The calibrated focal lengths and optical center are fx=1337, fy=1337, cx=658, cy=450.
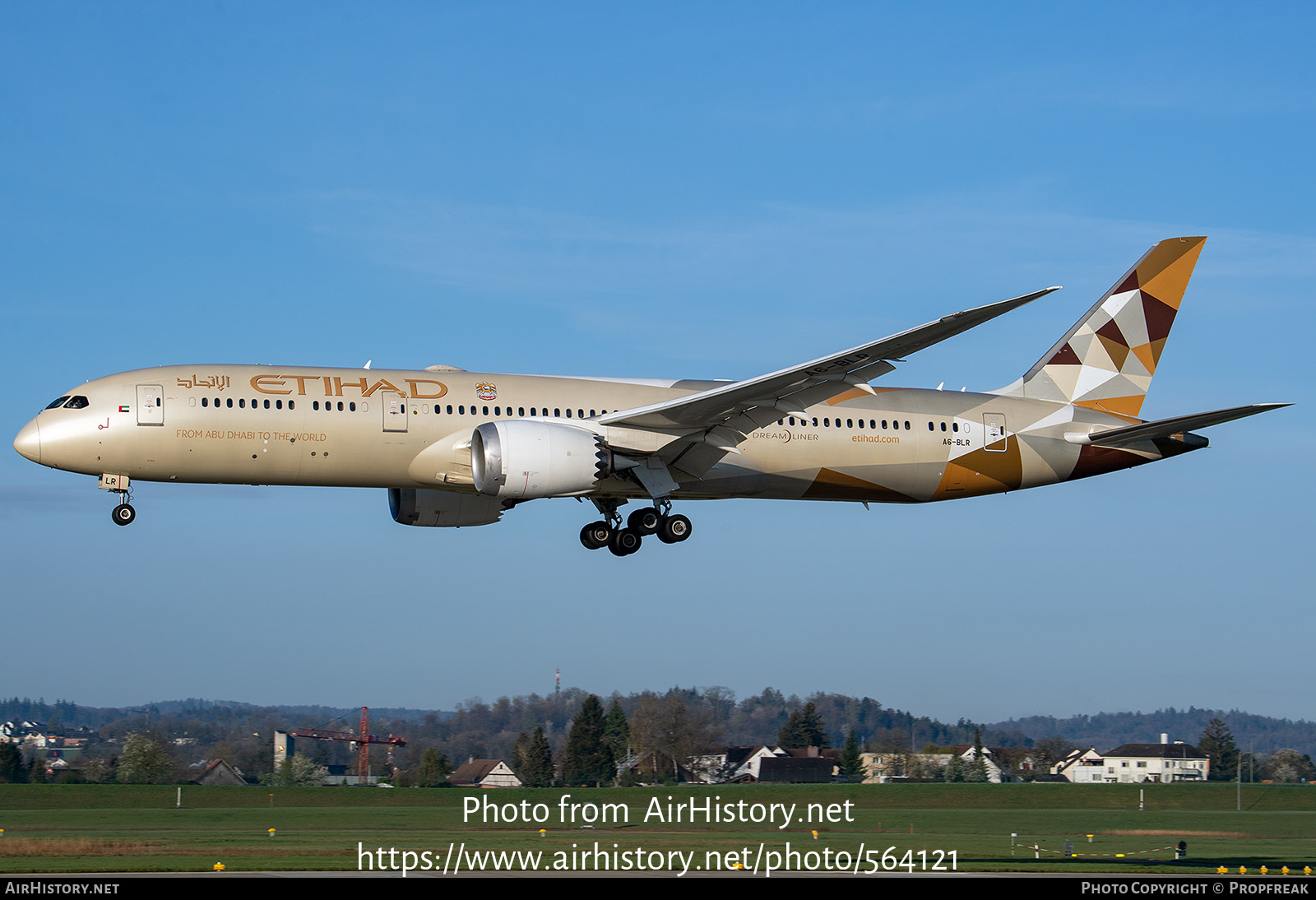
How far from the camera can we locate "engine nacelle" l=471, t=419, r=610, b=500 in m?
30.8

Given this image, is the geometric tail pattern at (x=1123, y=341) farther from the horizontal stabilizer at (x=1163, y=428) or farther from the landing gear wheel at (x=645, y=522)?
the landing gear wheel at (x=645, y=522)

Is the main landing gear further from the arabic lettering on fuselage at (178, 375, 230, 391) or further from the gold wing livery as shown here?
the arabic lettering on fuselage at (178, 375, 230, 391)

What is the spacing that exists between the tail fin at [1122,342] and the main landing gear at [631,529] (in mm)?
11185

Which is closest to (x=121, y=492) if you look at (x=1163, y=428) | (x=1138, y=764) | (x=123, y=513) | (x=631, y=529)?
(x=123, y=513)

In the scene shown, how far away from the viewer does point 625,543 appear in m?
36.2

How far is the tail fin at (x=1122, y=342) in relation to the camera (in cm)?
3950

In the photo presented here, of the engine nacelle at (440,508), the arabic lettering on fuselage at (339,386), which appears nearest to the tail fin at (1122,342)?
the engine nacelle at (440,508)

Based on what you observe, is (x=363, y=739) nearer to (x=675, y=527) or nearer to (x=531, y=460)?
(x=675, y=527)

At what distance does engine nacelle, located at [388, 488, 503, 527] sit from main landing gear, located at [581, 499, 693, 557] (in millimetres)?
2798

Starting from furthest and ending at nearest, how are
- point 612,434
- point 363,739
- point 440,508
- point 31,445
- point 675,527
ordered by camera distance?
point 363,739 < point 440,508 < point 675,527 < point 612,434 < point 31,445

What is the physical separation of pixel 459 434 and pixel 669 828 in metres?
11.2

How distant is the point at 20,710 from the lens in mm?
112188

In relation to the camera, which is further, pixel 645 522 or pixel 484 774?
pixel 484 774
